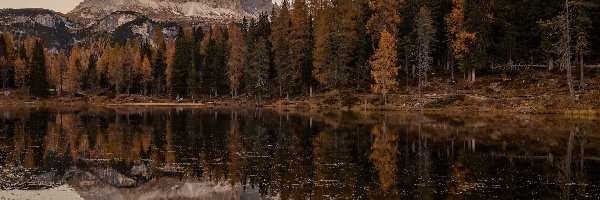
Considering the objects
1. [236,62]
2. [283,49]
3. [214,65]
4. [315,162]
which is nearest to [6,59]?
[214,65]

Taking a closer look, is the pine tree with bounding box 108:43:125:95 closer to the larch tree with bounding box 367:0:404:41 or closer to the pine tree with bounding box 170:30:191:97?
the pine tree with bounding box 170:30:191:97

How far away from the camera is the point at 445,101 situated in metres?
65.0

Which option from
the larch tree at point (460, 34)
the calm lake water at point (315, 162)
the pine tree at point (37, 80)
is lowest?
the calm lake water at point (315, 162)

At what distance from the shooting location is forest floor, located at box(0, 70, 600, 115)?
54.7m

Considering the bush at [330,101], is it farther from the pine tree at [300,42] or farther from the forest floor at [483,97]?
the pine tree at [300,42]

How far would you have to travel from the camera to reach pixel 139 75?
127625mm

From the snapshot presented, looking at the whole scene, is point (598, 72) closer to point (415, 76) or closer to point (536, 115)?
point (536, 115)

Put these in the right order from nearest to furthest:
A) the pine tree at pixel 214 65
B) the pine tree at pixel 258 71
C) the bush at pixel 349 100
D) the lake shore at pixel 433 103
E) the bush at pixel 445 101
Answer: the lake shore at pixel 433 103 → the bush at pixel 445 101 → the bush at pixel 349 100 → the pine tree at pixel 258 71 → the pine tree at pixel 214 65

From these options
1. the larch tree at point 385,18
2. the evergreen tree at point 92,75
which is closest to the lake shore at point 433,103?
the larch tree at point 385,18

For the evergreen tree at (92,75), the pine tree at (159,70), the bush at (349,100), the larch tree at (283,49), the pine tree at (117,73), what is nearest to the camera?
the bush at (349,100)

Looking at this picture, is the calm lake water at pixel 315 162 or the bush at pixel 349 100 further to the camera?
the bush at pixel 349 100

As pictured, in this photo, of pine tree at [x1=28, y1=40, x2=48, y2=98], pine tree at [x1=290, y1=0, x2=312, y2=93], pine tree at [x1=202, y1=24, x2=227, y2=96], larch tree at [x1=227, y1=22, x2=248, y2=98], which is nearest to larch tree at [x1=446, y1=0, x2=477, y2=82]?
pine tree at [x1=290, y1=0, x2=312, y2=93]

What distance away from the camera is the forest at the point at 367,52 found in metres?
67.5

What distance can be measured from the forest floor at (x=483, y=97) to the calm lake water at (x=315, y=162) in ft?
48.8
